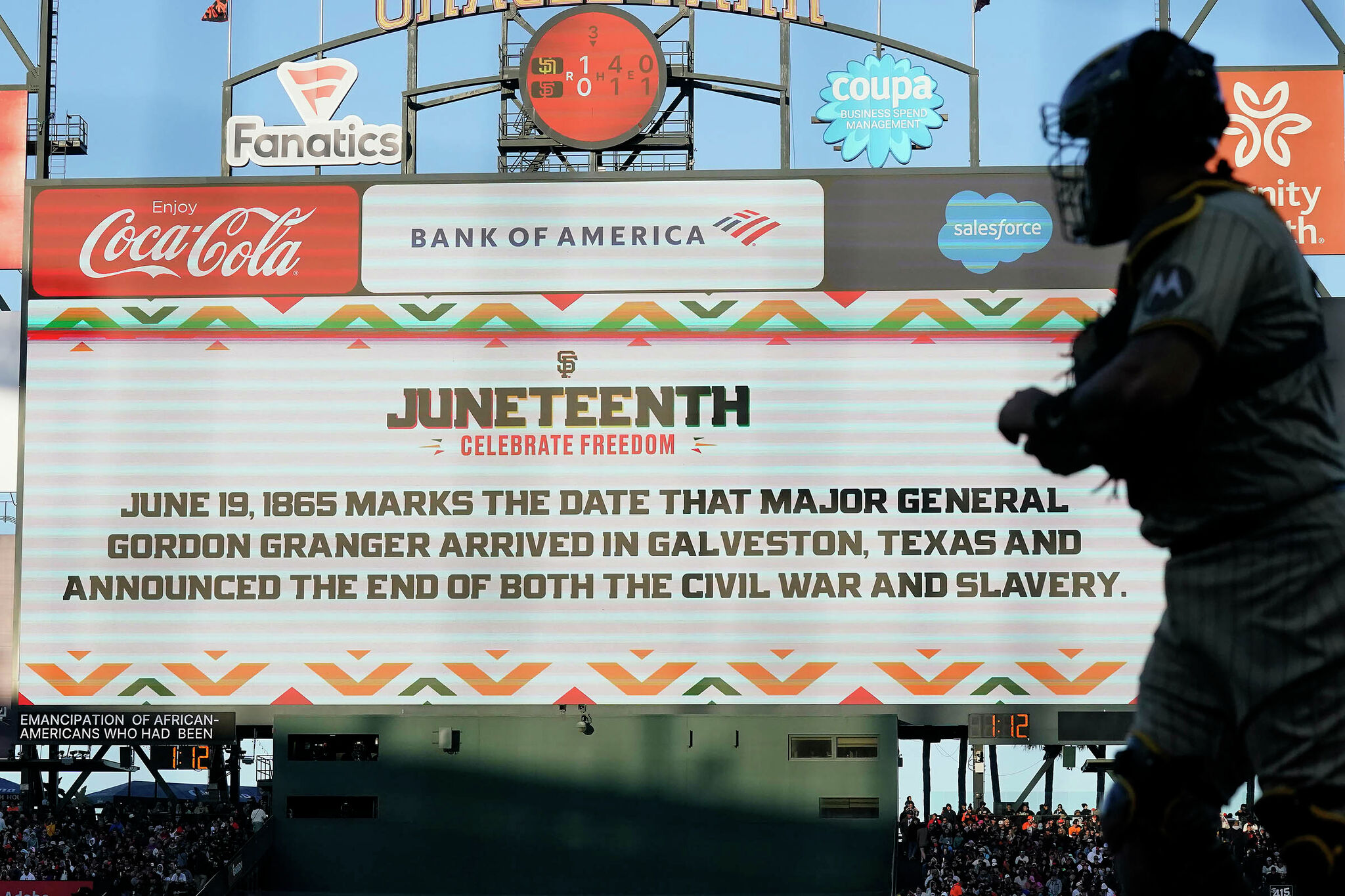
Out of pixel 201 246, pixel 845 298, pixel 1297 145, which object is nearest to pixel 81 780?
pixel 201 246

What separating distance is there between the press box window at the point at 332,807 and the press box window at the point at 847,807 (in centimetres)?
656

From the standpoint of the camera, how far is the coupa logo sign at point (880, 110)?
79.7 feet

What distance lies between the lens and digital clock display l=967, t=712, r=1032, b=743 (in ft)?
74.4

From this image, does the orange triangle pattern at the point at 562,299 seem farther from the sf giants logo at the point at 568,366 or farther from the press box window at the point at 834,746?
the press box window at the point at 834,746

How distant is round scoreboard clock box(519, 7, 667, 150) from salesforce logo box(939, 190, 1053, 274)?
4.81 meters

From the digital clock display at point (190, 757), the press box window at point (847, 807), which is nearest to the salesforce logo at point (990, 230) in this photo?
the press box window at point (847, 807)

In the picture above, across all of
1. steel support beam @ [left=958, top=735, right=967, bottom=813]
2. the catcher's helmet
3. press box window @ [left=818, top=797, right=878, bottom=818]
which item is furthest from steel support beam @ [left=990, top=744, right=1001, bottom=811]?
the catcher's helmet

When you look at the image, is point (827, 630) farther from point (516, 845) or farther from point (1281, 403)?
point (1281, 403)

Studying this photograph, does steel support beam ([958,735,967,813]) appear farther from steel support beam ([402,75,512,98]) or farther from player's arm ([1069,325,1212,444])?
player's arm ([1069,325,1212,444])

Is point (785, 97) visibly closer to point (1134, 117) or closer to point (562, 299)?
point (562, 299)

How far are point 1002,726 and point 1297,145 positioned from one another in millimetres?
9735

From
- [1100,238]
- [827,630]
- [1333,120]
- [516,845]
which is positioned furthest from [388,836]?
[1100,238]

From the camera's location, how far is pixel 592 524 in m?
23.0

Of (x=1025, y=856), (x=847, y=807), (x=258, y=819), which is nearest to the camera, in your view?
(x=847, y=807)
